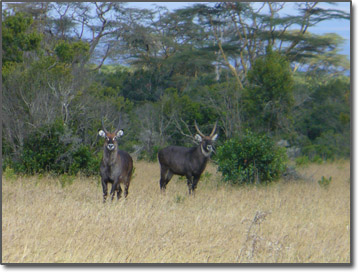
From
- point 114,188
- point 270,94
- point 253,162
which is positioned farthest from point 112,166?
point 270,94

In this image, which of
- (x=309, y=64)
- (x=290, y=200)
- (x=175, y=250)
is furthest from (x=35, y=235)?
(x=309, y=64)

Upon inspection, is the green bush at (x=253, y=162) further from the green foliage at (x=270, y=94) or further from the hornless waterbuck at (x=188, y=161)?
the green foliage at (x=270, y=94)

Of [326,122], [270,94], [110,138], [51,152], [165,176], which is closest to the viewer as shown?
[110,138]

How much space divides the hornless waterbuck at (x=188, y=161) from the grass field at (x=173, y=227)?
3.11 feet

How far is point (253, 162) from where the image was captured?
11.5 m

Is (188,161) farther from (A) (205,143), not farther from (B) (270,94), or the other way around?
(B) (270,94)

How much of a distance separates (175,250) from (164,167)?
5348 mm

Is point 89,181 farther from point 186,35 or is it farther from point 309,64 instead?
point 309,64

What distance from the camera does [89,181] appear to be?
1101cm

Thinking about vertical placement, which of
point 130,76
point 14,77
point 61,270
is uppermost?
point 14,77

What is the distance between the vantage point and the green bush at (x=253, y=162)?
1125cm

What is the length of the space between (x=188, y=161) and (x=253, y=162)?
4.86ft

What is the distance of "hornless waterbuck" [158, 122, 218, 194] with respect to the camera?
10.7m

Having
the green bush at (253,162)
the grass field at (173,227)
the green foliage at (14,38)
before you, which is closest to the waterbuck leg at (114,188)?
the grass field at (173,227)
